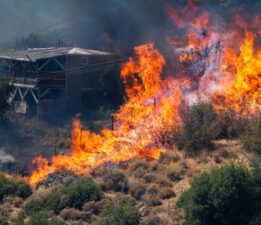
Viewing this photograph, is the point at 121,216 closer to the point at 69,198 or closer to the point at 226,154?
the point at 69,198

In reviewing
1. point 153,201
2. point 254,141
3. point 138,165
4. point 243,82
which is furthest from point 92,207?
point 243,82

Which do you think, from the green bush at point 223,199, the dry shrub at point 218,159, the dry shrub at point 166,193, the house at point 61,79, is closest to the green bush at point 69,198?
the dry shrub at point 166,193

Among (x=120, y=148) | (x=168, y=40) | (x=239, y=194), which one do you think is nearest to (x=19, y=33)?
(x=168, y=40)

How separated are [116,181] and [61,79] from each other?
22.7 m

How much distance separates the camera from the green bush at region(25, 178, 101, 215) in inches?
829

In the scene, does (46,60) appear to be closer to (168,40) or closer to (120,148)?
(168,40)

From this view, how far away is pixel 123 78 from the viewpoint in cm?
4269

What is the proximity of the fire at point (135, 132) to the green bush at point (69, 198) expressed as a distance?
3.18 meters

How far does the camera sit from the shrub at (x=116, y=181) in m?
22.5

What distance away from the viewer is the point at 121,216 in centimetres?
1834

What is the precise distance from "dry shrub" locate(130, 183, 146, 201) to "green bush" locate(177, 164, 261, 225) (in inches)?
141

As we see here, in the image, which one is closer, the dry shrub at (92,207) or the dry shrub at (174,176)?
the dry shrub at (92,207)

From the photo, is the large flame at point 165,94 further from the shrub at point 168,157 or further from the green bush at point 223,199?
the green bush at point 223,199

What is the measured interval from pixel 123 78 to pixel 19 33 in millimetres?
29822
